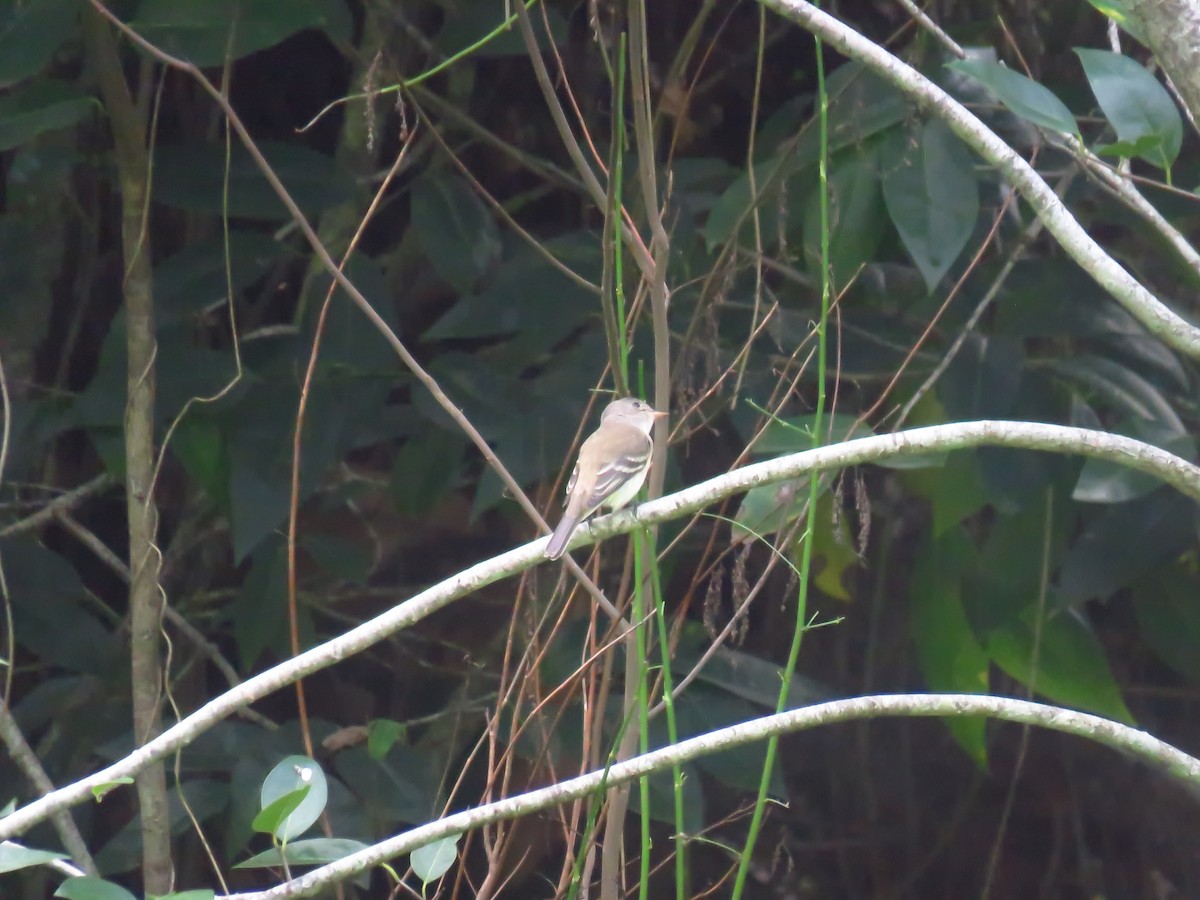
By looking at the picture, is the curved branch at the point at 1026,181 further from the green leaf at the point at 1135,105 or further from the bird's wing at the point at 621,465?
the bird's wing at the point at 621,465

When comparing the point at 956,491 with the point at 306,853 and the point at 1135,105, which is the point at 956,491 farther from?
the point at 306,853

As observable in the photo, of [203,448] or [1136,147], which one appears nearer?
[1136,147]

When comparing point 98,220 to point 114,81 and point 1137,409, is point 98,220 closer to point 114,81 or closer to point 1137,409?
point 114,81

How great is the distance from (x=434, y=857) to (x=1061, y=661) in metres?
2.02

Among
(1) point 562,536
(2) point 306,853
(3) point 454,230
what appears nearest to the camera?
(2) point 306,853

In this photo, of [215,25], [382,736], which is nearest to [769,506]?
[382,736]

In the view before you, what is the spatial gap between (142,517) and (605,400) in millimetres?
1479

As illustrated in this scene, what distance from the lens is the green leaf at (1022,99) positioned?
5.91 ft

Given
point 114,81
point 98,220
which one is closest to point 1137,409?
point 114,81

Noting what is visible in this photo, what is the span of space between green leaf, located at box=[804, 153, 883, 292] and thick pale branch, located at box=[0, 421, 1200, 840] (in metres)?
1.04

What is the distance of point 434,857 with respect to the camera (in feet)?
5.70

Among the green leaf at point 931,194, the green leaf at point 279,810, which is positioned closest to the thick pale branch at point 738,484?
the green leaf at point 279,810

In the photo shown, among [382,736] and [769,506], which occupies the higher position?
[769,506]

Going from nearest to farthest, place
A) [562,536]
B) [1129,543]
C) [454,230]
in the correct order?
[562,536], [1129,543], [454,230]
